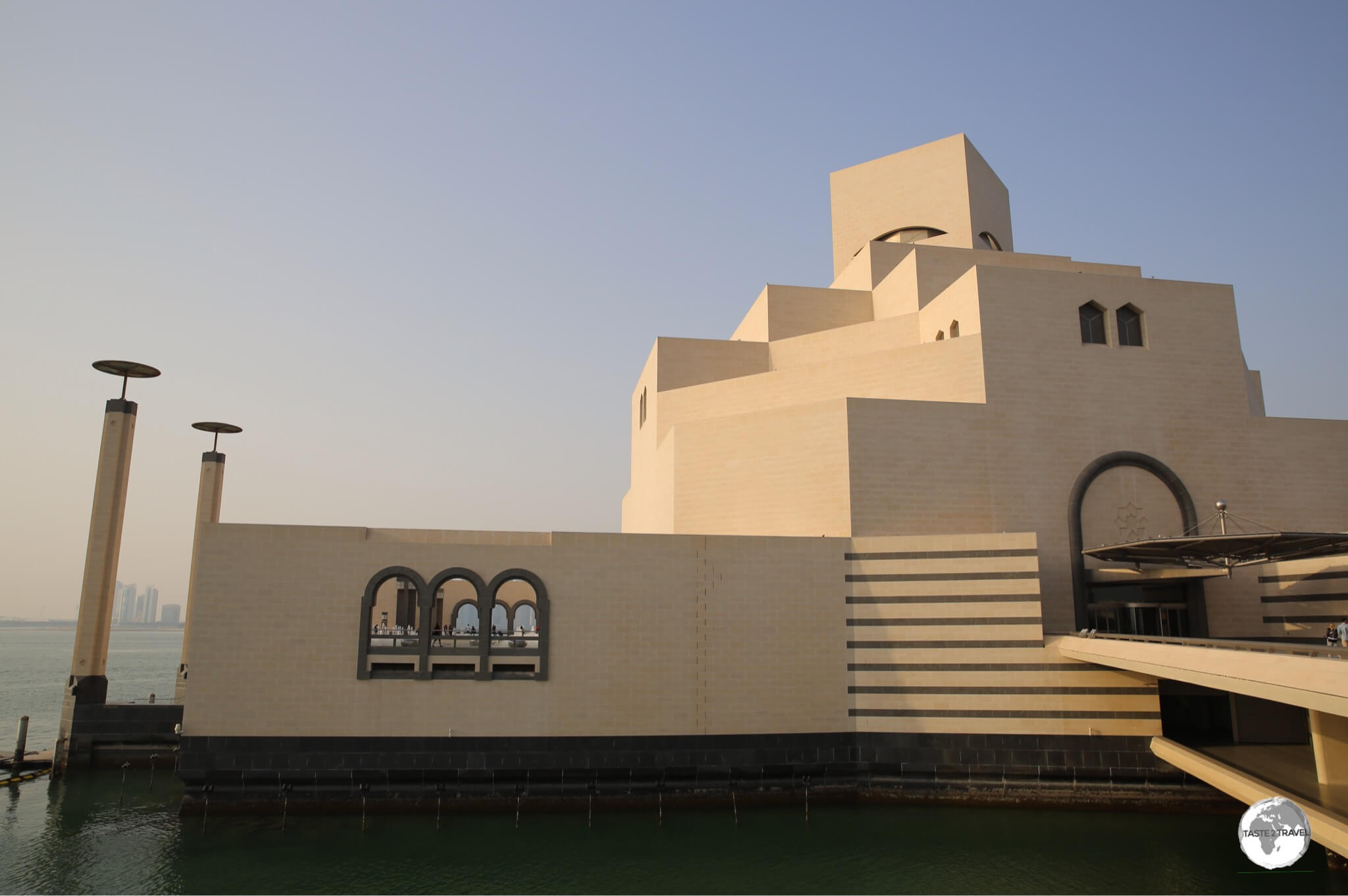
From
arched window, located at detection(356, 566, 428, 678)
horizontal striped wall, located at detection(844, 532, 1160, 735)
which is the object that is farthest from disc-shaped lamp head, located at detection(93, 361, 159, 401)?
horizontal striped wall, located at detection(844, 532, 1160, 735)

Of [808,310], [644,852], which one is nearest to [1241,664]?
[644,852]

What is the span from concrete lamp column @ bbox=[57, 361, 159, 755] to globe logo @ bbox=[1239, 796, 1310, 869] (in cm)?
3227

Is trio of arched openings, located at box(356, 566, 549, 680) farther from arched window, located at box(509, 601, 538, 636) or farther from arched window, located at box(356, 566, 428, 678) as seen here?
arched window, located at box(509, 601, 538, 636)

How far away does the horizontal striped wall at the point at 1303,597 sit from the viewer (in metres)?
24.4

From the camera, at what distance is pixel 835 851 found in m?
19.5

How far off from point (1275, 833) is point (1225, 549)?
657 cm

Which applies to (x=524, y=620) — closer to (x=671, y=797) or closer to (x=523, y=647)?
(x=523, y=647)

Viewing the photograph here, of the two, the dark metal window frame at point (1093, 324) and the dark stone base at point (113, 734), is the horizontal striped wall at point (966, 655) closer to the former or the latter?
the dark metal window frame at point (1093, 324)

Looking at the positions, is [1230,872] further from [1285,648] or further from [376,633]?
[376,633]

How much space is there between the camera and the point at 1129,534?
26.7m

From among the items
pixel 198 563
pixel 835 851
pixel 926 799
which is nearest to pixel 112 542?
pixel 198 563

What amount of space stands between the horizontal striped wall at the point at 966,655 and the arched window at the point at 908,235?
57.7 feet

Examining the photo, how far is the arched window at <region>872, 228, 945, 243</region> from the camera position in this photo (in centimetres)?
3788

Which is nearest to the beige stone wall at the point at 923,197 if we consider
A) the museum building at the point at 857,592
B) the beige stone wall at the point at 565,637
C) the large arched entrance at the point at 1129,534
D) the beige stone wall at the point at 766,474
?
the museum building at the point at 857,592
